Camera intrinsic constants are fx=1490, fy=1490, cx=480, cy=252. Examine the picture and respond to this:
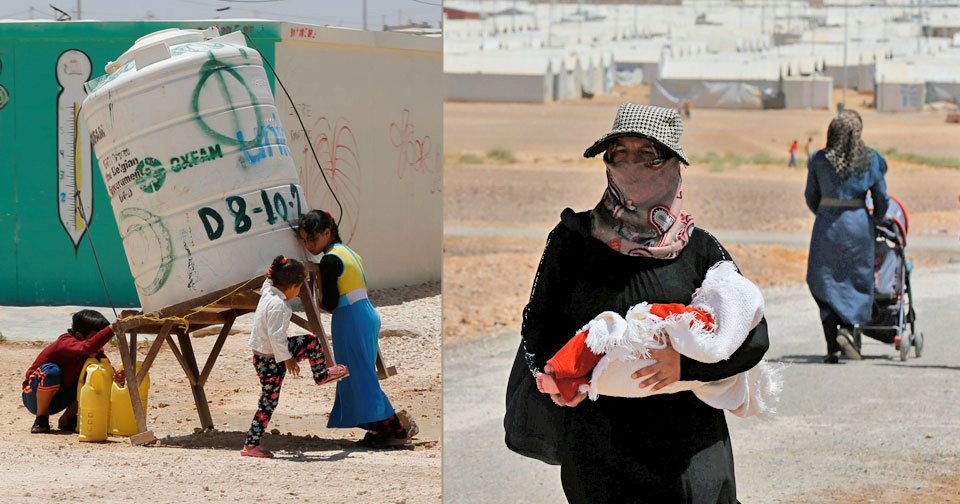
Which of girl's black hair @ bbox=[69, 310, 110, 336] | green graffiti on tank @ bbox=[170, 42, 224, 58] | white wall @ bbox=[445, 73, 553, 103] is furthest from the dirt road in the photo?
white wall @ bbox=[445, 73, 553, 103]

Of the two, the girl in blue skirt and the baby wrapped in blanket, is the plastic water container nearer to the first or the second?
the girl in blue skirt

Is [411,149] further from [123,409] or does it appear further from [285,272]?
[123,409]

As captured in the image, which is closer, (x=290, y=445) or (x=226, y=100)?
(x=226, y=100)

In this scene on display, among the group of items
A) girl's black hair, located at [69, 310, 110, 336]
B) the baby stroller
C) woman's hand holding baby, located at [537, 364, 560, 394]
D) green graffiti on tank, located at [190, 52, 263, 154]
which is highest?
green graffiti on tank, located at [190, 52, 263, 154]

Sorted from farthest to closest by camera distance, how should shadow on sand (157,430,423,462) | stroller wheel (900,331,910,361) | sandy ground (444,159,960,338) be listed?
sandy ground (444,159,960,338)
stroller wheel (900,331,910,361)
shadow on sand (157,430,423,462)

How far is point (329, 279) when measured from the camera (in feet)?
15.2

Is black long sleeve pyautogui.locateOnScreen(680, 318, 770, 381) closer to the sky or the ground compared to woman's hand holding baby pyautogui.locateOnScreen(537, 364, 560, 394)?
closer to the sky

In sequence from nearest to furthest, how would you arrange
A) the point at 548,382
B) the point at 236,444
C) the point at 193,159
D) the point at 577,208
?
the point at 548,382
the point at 193,159
the point at 236,444
the point at 577,208

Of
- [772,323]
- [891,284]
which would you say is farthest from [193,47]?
[772,323]

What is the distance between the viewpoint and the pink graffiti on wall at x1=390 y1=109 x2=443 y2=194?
472 cm

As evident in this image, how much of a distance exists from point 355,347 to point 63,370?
2.99ft

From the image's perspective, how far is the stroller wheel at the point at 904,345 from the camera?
376 inches

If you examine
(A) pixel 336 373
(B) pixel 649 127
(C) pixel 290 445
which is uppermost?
(B) pixel 649 127

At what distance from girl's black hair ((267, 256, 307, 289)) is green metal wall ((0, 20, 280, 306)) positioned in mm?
455
